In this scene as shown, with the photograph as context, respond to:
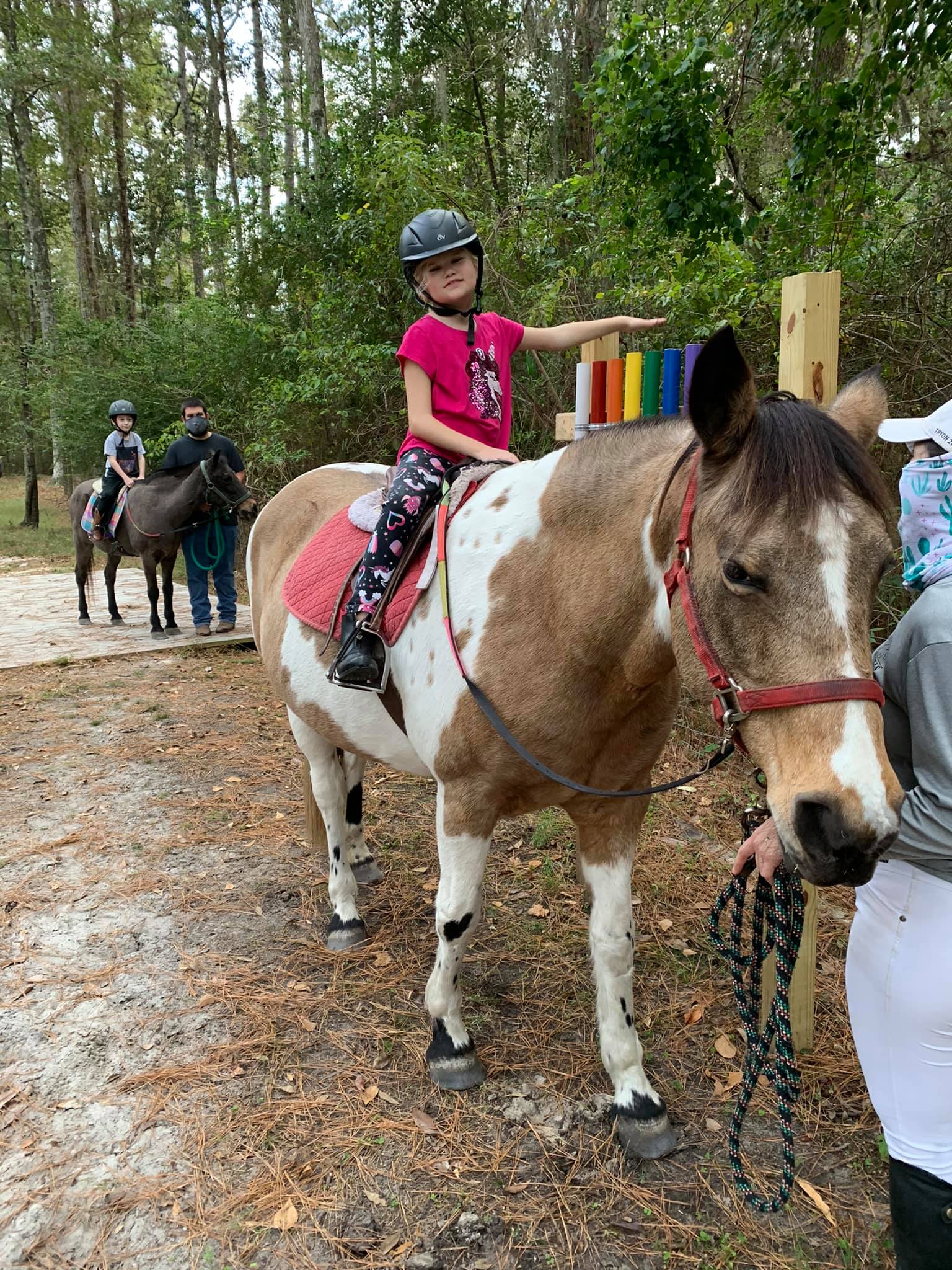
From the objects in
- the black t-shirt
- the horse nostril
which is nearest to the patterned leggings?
the horse nostril

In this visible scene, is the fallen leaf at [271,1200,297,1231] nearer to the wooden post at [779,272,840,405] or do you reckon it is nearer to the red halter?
the red halter

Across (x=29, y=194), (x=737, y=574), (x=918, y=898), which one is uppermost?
(x=29, y=194)

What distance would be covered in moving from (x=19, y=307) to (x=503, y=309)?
24.5m

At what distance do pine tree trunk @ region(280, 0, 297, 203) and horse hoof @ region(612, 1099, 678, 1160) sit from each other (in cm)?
1181

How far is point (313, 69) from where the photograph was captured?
1108 centimetres

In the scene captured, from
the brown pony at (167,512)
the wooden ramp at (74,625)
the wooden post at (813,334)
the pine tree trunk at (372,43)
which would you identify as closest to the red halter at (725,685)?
the wooden post at (813,334)

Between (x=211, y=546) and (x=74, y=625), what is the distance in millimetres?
2185

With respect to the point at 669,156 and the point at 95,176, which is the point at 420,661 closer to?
the point at 669,156

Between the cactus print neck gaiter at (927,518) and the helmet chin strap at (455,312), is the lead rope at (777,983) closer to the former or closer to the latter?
the cactus print neck gaiter at (927,518)

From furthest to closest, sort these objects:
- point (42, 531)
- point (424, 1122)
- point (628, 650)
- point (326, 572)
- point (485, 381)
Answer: point (42, 531) < point (326, 572) < point (485, 381) < point (424, 1122) < point (628, 650)

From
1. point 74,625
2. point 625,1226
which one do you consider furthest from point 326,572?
point 74,625

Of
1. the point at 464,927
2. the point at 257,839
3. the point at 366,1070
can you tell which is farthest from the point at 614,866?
the point at 257,839

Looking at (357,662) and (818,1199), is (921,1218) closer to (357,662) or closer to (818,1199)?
(818,1199)

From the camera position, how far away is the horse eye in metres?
1.40
